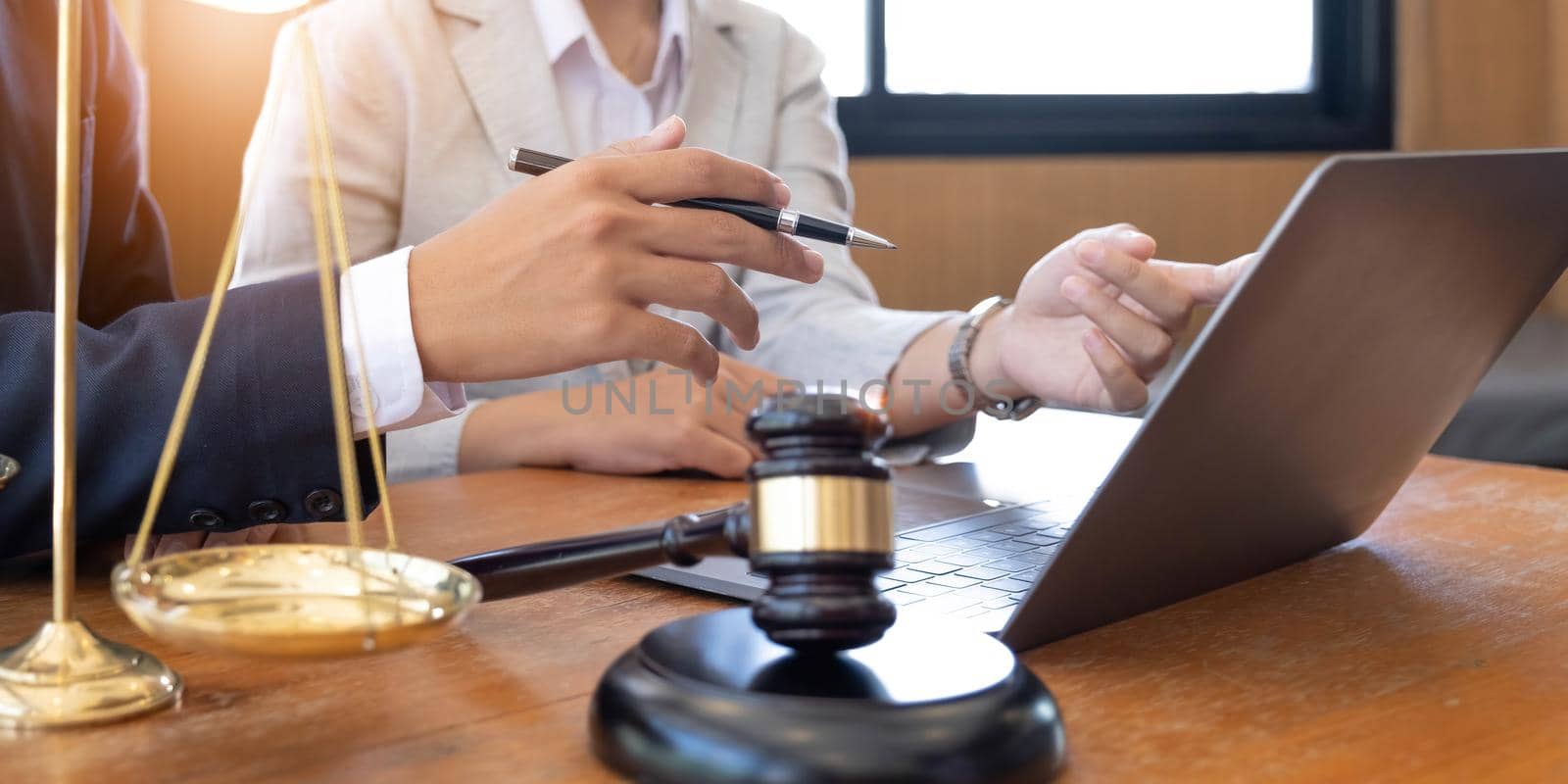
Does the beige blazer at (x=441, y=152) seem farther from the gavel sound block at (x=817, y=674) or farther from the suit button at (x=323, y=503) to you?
the gavel sound block at (x=817, y=674)

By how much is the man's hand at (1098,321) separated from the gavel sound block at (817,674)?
35 cm

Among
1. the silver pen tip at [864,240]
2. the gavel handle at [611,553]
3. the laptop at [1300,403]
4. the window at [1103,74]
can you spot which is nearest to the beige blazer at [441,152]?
→ the silver pen tip at [864,240]

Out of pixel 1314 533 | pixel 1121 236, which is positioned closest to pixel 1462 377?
pixel 1314 533

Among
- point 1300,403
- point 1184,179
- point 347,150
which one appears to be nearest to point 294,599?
point 1300,403

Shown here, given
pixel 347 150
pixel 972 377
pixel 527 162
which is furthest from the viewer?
pixel 347 150

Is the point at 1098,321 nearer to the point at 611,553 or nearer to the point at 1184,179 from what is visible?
the point at 611,553

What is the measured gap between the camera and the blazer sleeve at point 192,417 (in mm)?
637

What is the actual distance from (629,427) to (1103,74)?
2.09 meters

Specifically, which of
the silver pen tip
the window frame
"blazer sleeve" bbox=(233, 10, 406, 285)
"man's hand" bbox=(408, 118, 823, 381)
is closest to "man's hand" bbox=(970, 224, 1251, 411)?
the silver pen tip

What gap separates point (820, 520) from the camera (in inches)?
15.6

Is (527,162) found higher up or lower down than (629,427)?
higher up

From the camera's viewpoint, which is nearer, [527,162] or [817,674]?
[817,674]

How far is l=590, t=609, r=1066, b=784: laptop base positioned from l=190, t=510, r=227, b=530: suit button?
33 centimetres

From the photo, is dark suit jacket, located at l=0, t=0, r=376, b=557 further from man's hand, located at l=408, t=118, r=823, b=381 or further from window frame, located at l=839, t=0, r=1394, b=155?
window frame, located at l=839, t=0, r=1394, b=155
